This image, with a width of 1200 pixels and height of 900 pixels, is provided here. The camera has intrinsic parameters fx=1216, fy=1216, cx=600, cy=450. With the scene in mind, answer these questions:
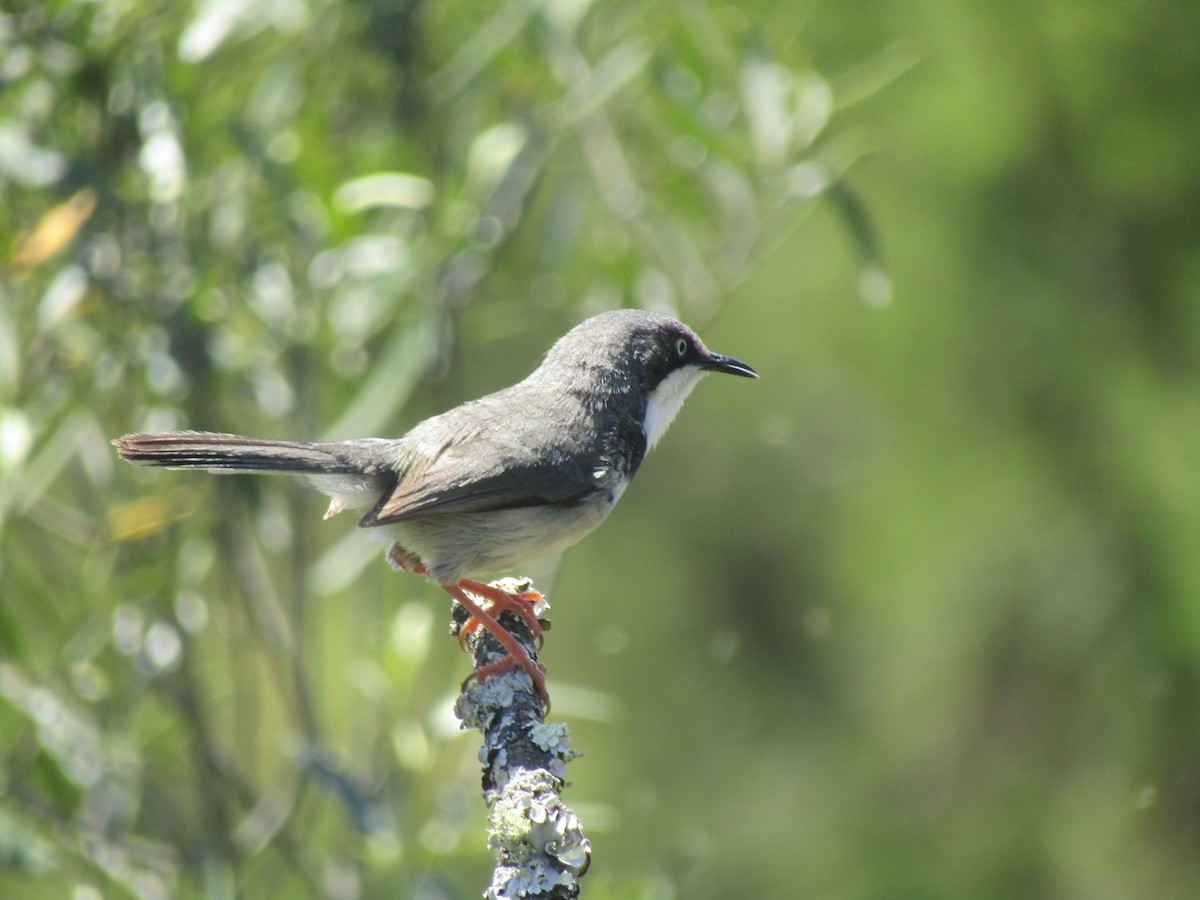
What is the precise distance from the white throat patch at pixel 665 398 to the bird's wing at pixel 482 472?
52 centimetres

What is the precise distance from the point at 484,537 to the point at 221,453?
2.80 feet

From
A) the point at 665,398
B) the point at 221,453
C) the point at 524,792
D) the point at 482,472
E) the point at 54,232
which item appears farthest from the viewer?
the point at 665,398

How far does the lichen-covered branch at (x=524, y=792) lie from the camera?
254 cm

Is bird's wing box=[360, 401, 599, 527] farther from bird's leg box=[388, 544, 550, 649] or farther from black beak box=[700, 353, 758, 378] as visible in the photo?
→ black beak box=[700, 353, 758, 378]

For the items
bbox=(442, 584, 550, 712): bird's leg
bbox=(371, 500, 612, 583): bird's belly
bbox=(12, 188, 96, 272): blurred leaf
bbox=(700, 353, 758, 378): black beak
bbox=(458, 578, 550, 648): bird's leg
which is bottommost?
bbox=(442, 584, 550, 712): bird's leg

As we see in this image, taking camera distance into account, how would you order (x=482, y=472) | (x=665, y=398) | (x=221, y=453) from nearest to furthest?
1. (x=221, y=453)
2. (x=482, y=472)
3. (x=665, y=398)

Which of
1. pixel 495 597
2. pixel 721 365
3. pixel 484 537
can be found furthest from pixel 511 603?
pixel 721 365

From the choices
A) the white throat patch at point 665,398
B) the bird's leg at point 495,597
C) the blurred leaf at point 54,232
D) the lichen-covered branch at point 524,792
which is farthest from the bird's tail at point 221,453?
the white throat patch at point 665,398

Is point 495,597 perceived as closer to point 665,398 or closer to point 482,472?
point 482,472

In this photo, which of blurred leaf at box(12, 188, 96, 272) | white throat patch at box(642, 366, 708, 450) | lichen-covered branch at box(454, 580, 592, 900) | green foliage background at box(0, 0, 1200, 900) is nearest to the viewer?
lichen-covered branch at box(454, 580, 592, 900)

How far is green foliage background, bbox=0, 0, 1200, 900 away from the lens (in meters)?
4.25

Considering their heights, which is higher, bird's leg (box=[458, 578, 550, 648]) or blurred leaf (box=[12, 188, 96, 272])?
blurred leaf (box=[12, 188, 96, 272])

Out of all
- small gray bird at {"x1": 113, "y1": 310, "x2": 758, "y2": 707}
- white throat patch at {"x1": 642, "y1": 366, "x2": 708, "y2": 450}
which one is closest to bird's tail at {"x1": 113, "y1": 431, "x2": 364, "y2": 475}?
small gray bird at {"x1": 113, "y1": 310, "x2": 758, "y2": 707}

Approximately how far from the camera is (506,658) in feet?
11.6
